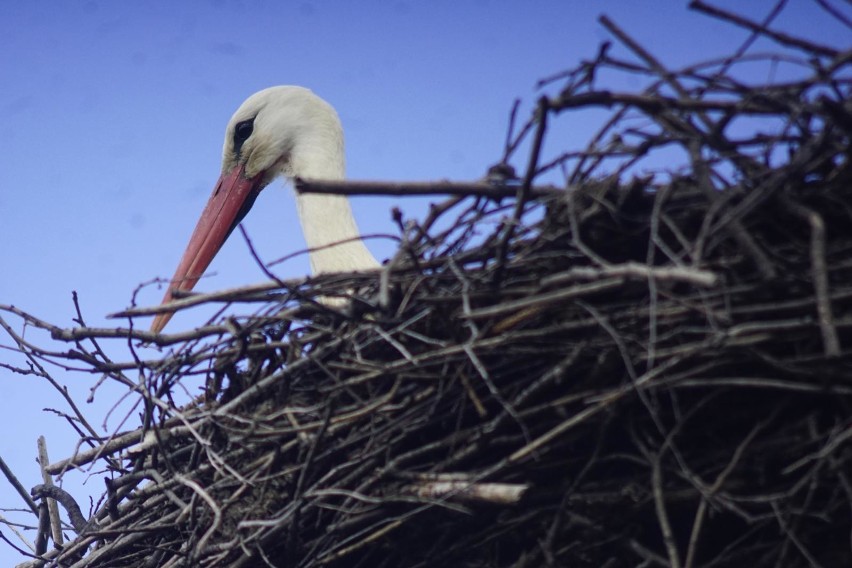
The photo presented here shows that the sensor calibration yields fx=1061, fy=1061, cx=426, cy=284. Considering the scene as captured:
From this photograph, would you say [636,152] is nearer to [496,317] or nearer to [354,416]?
[496,317]

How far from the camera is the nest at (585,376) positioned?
1.71m

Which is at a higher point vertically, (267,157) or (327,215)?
(267,157)

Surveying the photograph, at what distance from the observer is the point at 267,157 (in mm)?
3289

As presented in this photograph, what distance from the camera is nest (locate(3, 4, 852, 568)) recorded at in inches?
67.2

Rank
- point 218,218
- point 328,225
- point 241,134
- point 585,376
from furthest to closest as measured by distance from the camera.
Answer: point 241,134
point 218,218
point 328,225
point 585,376

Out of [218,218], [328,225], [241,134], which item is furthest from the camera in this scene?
[241,134]

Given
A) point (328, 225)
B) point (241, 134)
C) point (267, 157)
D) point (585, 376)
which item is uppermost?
point (241, 134)

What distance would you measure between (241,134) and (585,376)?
1838 millimetres

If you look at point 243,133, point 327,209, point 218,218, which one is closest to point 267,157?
point 243,133

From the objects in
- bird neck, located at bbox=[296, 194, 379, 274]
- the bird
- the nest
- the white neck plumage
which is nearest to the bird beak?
the bird

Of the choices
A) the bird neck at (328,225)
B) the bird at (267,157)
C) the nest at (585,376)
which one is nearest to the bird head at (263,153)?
the bird at (267,157)

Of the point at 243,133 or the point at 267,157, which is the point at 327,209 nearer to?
the point at 267,157

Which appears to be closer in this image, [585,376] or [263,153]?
[585,376]

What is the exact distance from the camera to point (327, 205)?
9.84 ft
